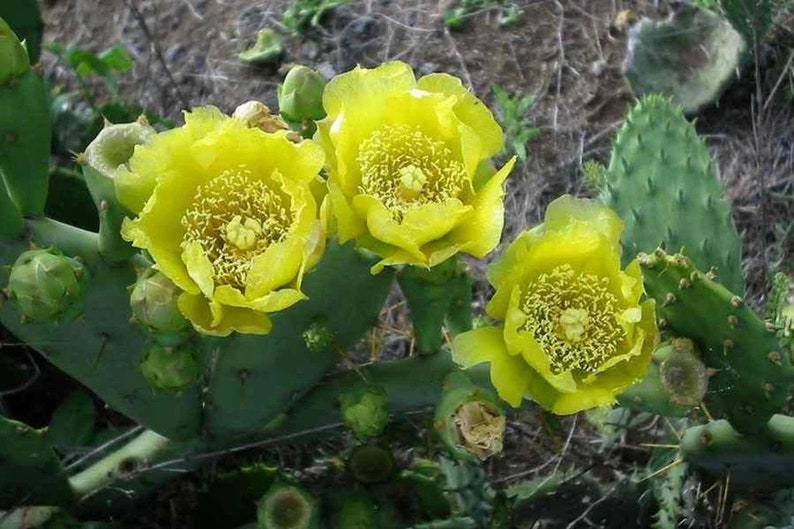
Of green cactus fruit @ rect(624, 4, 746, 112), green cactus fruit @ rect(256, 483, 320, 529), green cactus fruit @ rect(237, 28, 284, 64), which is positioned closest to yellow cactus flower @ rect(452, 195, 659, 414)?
green cactus fruit @ rect(256, 483, 320, 529)

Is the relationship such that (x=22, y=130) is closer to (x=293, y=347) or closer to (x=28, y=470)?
(x=293, y=347)

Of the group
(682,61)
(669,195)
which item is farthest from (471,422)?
(682,61)

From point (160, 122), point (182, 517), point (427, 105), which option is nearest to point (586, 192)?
point (160, 122)

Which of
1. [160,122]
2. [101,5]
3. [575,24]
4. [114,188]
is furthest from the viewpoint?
[101,5]

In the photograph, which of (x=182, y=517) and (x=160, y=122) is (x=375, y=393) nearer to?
(x=182, y=517)

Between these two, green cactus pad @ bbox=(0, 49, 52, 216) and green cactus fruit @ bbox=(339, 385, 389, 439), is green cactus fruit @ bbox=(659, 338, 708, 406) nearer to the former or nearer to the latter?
green cactus fruit @ bbox=(339, 385, 389, 439)

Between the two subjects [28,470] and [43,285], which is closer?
[43,285]
